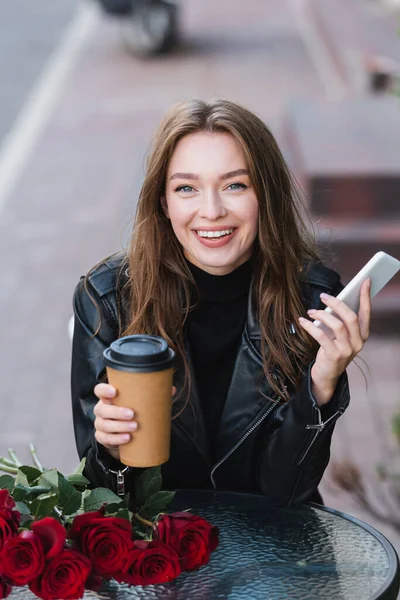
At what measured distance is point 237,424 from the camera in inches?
101

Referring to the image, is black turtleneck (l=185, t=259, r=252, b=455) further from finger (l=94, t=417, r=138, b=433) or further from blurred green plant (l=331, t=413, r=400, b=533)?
blurred green plant (l=331, t=413, r=400, b=533)

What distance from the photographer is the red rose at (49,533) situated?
1.88 metres

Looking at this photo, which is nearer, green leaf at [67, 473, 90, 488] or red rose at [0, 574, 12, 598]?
red rose at [0, 574, 12, 598]

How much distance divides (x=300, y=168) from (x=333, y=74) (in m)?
6.48

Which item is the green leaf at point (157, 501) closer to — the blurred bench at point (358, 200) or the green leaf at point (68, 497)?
the green leaf at point (68, 497)

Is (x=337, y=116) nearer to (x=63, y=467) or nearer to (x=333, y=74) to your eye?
(x=63, y=467)

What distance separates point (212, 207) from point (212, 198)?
21mm

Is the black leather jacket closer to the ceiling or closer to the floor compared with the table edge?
closer to the ceiling

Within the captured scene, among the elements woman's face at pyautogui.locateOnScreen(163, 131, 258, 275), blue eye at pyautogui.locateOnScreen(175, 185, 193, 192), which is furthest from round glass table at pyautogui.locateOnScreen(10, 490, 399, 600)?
blue eye at pyautogui.locateOnScreen(175, 185, 193, 192)

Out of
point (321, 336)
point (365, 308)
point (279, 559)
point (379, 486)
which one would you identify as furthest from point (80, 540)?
point (379, 486)

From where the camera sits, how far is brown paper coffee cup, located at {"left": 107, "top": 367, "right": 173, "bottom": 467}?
1978mm

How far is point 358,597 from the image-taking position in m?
2.06

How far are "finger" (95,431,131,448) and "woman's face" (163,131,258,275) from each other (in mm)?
506

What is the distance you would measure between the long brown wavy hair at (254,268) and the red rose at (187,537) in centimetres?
56
